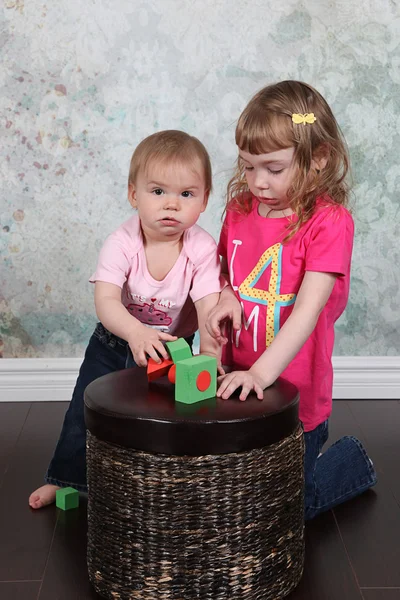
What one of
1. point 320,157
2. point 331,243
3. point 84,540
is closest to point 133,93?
point 320,157

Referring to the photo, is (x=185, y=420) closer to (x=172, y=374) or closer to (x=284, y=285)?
(x=172, y=374)

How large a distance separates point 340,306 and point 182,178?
393 mm

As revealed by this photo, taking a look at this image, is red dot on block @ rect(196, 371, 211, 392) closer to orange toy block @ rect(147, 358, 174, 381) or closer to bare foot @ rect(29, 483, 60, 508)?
orange toy block @ rect(147, 358, 174, 381)

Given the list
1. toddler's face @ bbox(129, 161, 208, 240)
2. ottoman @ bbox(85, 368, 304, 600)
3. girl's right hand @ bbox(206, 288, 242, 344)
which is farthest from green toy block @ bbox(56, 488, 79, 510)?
toddler's face @ bbox(129, 161, 208, 240)

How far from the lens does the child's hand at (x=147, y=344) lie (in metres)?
1.38

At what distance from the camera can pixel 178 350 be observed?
1.34 metres

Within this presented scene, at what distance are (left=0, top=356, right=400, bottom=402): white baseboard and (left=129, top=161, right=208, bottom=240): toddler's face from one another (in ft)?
3.02

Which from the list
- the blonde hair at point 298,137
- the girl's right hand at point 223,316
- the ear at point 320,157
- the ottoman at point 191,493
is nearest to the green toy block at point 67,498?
the ottoman at point 191,493

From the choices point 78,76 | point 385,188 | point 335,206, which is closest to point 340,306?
point 335,206

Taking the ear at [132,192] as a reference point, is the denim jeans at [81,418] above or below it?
below

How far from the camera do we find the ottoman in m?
1.23

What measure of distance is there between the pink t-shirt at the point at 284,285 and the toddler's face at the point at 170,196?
0.13m

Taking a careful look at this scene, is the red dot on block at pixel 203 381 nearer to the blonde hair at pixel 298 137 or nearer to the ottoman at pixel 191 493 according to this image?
the ottoman at pixel 191 493

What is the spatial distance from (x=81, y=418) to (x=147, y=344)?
388 millimetres
